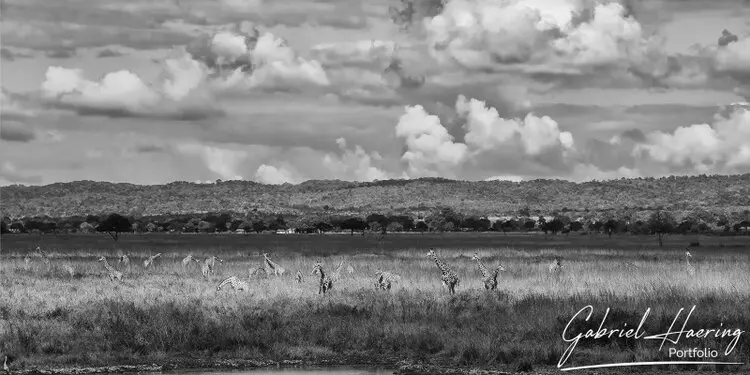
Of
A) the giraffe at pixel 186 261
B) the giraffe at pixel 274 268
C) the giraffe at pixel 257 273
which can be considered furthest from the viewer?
the giraffe at pixel 186 261

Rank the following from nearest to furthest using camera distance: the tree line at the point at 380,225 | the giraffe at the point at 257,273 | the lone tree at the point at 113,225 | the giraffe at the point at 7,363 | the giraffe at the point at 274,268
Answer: the giraffe at the point at 7,363
the giraffe at the point at 257,273
the giraffe at the point at 274,268
the lone tree at the point at 113,225
the tree line at the point at 380,225

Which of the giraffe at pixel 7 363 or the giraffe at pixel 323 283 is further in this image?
the giraffe at pixel 323 283

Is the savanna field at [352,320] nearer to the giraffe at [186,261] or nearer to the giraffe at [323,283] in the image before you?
the giraffe at [323,283]

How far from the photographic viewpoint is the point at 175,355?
2466 centimetres

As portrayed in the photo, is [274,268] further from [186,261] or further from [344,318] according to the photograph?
[344,318]

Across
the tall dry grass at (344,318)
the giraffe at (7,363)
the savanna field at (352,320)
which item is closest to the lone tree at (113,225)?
the tall dry grass at (344,318)

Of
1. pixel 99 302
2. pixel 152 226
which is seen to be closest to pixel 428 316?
pixel 99 302

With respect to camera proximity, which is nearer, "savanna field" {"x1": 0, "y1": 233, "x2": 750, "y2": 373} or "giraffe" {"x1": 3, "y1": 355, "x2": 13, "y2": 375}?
"giraffe" {"x1": 3, "y1": 355, "x2": 13, "y2": 375}

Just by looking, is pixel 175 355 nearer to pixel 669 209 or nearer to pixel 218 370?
pixel 218 370

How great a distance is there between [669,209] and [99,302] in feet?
501

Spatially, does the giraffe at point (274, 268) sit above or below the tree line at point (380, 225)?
below

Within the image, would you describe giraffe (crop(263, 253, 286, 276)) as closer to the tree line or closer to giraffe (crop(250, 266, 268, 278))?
giraffe (crop(250, 266, 268, 278))

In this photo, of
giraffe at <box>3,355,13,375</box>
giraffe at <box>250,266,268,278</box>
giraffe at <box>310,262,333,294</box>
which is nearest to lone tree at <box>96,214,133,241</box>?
giraffe at <box>250,266,268,278</box>

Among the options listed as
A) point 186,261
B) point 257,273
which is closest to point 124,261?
point 186,261
